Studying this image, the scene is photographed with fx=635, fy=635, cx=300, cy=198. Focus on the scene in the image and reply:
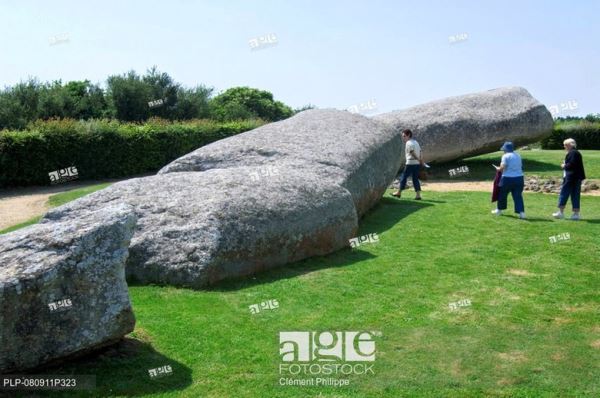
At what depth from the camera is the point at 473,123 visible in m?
25.5

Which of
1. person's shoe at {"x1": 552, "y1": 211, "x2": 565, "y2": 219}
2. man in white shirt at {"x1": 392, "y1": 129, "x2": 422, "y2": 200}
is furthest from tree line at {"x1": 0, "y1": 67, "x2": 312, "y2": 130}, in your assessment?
person's shoe at {"x1": 552, "y1": 211, "x2": 565, "y2": 219}

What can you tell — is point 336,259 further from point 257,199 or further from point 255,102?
point 255,102

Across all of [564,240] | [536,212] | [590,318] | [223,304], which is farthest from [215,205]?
[536,212]

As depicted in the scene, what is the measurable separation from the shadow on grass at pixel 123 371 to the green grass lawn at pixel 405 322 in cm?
2

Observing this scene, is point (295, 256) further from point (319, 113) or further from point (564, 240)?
point (319, 113)

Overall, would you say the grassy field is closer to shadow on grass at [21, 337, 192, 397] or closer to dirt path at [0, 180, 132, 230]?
shadow on grass at [21, 337, 192, 397]

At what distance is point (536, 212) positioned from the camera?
51.9ft

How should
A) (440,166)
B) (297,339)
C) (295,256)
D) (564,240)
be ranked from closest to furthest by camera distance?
(297,339) → (295,256) → (564,240) → (440,166)

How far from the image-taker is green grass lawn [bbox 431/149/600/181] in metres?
24.7

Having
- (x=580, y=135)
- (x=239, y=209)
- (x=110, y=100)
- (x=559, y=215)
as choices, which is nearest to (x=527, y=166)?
(x=559, y=215)

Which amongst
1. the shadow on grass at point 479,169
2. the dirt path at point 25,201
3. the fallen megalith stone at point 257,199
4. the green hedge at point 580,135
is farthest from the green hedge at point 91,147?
the green hedge at point 580,135

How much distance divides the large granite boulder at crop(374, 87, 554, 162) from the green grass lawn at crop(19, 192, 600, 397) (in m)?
13.0

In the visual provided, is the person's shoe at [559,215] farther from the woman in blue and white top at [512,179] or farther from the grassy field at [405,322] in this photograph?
the grassy field at [405,322]

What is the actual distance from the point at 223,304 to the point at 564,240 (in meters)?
7.19
